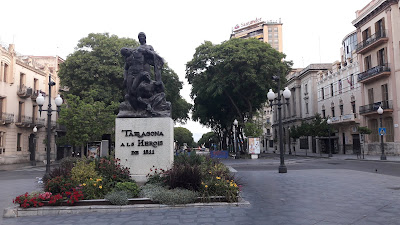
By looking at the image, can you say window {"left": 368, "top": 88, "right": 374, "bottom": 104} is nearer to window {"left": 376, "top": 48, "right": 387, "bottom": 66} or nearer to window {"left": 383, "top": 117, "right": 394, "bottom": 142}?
window {"left": 376, "top": 48, "right": 387, "bottom": 66}

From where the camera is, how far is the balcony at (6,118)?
3247cm

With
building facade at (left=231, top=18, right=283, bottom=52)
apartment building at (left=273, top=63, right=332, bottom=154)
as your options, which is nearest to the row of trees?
apartment building at (left=273, top=63, right=332, bottom=154)

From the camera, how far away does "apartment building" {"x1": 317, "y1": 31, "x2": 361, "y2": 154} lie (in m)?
40.6

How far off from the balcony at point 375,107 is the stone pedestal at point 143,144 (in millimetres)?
30410

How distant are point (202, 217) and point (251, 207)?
5.03 ft

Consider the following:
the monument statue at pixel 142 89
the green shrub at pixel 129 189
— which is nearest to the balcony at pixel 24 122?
the monument statue at pixel 142 89

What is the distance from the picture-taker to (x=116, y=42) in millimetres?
33625

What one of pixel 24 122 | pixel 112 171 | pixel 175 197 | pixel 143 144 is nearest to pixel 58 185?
pixel 112 171

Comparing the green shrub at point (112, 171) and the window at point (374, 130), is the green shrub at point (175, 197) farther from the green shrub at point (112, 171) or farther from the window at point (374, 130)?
the window at point (374, 130)

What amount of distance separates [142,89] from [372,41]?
1300 inches

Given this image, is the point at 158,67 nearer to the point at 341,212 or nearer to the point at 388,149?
the point at 341,212

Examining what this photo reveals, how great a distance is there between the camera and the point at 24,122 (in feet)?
117

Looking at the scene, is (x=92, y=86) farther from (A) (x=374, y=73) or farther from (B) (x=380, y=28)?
(B) (x=380, y=28)

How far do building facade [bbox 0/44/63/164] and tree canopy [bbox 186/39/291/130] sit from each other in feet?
55.2
